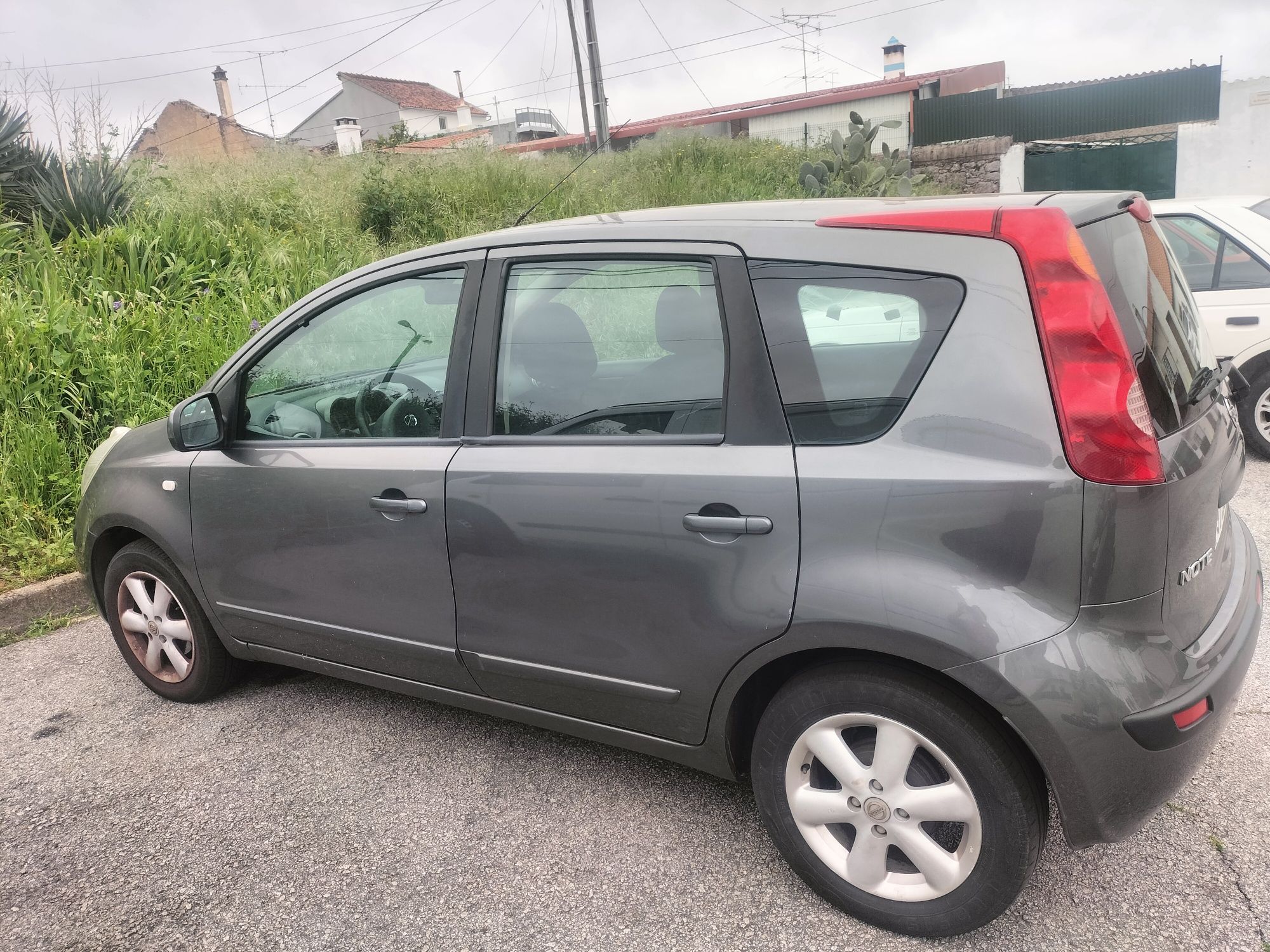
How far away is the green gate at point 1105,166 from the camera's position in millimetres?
17859

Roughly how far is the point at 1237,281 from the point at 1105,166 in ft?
44.7

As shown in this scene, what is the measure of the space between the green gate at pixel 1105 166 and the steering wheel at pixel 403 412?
17821 mm

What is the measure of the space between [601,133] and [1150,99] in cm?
1207

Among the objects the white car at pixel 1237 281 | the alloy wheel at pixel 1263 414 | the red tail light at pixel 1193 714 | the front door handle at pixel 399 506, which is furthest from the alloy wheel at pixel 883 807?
the alloy wheel at pixel 1263 414

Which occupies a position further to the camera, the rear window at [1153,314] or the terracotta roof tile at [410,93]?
the terracotta roof tile at [410,93]

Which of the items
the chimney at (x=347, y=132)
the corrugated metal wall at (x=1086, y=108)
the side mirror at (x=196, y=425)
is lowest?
the side mirror at (x=196, y=425)

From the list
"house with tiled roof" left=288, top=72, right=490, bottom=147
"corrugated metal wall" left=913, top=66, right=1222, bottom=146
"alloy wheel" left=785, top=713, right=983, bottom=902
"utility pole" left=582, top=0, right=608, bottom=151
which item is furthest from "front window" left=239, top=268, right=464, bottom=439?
"house with tiled roof" left=288, top=72, right=490, bottom=147

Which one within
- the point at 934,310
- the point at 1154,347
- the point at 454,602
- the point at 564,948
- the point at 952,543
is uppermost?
the point at 934,310

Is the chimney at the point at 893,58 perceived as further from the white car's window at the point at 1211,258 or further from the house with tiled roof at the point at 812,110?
the white car's window at the point at 1211,258

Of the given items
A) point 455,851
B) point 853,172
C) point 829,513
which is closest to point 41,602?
point 455,851

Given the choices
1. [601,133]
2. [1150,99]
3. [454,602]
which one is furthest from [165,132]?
[454,602]

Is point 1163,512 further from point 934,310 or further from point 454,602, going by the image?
point 454,602

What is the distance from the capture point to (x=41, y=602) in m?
4.75

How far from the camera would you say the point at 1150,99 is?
20.6 m
